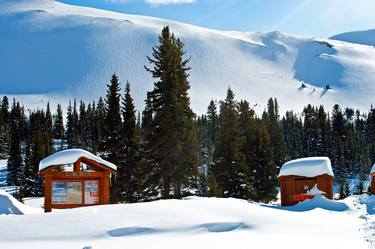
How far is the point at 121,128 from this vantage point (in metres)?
35.6

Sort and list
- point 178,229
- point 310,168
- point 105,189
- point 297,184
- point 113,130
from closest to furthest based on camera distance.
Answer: point 178,229, point 105,189, point 310,168, point 297,184, point 113,130

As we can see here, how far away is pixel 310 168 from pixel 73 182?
14775mm

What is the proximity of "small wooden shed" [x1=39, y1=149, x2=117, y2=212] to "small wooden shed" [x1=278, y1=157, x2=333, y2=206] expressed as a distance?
1176 cm

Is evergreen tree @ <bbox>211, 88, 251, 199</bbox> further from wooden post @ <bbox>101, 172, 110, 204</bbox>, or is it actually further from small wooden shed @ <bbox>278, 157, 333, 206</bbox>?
wooden post @ <bbox>101, 172, 110, 204</bbox>

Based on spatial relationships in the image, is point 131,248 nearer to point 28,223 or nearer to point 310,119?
point 28,223

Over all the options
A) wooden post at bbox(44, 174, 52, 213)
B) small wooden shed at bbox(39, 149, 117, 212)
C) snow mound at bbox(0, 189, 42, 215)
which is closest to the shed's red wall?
small wooden shed at bbox(39, 149, 117, 212)

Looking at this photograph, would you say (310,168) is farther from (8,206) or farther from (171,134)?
(8,206)

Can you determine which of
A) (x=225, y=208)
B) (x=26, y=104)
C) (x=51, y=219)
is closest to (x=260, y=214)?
(x=225, y=208)

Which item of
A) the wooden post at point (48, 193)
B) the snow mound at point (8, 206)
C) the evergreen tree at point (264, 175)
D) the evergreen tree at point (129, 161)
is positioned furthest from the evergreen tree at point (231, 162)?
the snow mound at point (8, 206)

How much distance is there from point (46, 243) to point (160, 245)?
9.02ft

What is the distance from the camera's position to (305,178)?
98.3 ft

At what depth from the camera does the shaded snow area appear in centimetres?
1200

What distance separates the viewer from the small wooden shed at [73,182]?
20.3 m

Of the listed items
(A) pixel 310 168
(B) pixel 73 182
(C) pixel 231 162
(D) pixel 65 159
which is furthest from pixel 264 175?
(D) pixel 65 159
